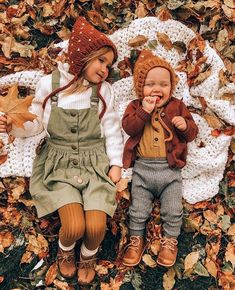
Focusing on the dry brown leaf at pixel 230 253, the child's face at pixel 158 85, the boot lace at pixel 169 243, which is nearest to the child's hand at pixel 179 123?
the child's face at pixel 158 85

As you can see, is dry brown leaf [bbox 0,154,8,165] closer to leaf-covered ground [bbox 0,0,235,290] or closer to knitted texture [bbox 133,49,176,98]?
leaf-covered ground [bbox 0,0,235,290]

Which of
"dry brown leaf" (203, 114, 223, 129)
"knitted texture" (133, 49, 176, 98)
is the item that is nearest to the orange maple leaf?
"knitted texture" (133, 49, 176, 98)

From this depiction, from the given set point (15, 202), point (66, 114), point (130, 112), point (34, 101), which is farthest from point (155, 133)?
point (15, 202)

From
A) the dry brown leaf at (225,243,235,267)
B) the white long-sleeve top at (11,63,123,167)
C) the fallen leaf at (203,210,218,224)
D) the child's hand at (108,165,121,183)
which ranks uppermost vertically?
the white long-sleeve top at (11,63,123,167)

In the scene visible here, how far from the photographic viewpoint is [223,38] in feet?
11.6

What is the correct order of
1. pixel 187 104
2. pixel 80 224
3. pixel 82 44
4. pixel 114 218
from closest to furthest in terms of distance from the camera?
pixel 80 224 < pixel 82 44 < pixel 114 218 < pixel 187 104

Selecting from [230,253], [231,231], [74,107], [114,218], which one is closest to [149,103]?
[74,107]

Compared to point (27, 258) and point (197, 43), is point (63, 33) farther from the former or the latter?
point (27, 258)

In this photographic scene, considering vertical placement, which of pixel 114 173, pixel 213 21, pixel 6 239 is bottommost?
pixel 6 239

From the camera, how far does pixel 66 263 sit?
3.18 metres

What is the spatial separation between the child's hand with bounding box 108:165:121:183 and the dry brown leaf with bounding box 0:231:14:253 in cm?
78

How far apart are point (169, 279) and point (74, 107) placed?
1287mm

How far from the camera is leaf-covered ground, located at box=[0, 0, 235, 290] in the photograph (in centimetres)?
319

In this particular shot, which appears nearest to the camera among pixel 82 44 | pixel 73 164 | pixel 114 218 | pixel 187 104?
pixel 82 44
